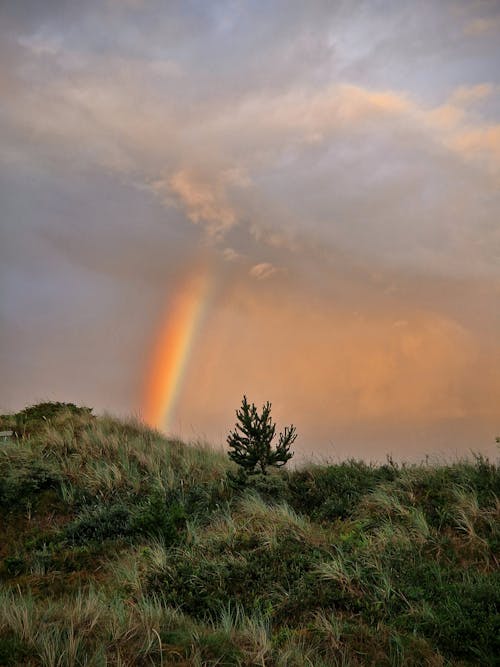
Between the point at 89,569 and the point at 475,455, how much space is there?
9129 millimetres

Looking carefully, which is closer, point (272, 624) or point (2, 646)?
point (2, 646)

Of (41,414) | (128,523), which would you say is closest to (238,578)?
(128,523)

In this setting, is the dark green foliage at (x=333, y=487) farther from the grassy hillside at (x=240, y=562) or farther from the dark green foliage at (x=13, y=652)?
the dark green foliage at (x=13, y=652)

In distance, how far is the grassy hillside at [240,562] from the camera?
20.5 ft

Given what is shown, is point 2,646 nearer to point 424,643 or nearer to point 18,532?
point 424,643

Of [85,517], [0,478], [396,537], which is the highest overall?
[0,478]

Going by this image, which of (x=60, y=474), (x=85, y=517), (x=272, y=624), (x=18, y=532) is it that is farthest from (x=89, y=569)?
(x=60, y=474)

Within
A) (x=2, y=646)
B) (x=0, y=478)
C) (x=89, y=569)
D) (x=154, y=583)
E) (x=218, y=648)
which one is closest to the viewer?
(x=2, y=646)

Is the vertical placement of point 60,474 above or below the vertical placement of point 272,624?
above

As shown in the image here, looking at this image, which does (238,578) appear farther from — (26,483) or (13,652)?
(26,483)

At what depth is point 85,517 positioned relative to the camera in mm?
12992

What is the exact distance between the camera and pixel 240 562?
9.38 meters

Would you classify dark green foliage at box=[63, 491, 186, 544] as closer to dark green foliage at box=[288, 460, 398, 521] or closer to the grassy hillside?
the grassy hillside

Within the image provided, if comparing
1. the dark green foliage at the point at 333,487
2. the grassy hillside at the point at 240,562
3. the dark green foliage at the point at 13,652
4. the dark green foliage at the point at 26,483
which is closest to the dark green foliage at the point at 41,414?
the grassy hillside at the point at 240,562
